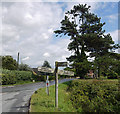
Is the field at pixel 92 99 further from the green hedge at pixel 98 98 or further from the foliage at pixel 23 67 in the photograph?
the foliage at pixel 23 67

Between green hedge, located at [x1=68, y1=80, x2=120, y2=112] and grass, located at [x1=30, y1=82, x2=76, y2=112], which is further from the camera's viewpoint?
green hedge, located at [x1=68, y1=80, x2=120, y2=112]

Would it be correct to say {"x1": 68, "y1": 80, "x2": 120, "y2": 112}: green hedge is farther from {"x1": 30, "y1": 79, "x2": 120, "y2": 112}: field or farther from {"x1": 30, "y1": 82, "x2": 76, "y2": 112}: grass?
{"x1": 30, "y1": 82, "x2": 76, "y2": 112}: grass

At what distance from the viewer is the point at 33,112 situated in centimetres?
791

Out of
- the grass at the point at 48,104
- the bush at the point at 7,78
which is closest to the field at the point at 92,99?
the grass at the point at 48,104

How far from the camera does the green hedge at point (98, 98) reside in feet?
37.1

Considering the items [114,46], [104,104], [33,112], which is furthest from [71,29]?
[33,112]

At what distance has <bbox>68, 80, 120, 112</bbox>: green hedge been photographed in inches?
446

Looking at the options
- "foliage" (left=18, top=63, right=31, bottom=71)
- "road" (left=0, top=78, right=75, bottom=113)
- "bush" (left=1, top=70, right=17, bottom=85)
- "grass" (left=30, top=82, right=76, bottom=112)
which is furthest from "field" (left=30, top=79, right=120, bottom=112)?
"foliage" (left=18, top=63, right=31, bottom=71)

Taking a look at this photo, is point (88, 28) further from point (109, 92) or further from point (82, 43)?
point (109, 92)

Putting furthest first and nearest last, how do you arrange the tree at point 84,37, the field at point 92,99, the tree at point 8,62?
the tree at point 8,62, the tree at point 84,37, the field at point 92,99

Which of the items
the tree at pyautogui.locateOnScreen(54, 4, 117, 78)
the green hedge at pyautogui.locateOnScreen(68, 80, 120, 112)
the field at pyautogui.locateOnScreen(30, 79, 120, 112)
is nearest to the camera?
the field at pyautogui.locateOnScreen(30, 79, 120, 112)

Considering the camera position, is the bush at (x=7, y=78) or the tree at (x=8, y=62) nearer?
the bush at (x=7, y=78)

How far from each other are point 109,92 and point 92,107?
2.53 metres

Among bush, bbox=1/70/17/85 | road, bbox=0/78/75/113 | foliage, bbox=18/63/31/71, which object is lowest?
road, bbox=0/78/75/113
